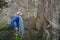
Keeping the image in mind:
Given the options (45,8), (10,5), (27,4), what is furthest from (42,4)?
(10,5)

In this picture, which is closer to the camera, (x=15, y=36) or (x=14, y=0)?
(x=15, y=36)

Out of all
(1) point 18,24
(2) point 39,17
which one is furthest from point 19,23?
(2) point 39,17

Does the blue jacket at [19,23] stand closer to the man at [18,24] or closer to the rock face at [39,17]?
the man at [18,24]

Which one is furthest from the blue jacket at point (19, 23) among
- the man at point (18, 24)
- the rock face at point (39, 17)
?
the rock face at point (39, 17)

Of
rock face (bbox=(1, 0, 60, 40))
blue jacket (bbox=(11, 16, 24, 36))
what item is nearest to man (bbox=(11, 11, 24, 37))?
blue jacket (bbox=(11, 16, 24, 36))

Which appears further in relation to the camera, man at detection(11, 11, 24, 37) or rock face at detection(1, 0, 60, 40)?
rock face at detection(1, 0, 60, 40)

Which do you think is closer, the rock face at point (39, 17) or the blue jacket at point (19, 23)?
the blue jacket at point (19, 23)

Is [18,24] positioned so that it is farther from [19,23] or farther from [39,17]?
[39,17]

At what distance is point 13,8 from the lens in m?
7.57

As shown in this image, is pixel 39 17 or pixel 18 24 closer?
pixel 18 24

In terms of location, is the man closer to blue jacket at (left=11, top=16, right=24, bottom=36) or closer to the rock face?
blue jacket at (left=11, top=16, right=24, bottom=36)

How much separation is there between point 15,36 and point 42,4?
1.29m

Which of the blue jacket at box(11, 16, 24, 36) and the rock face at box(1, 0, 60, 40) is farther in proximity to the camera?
the rock face at box(1, 0, 60, 40)

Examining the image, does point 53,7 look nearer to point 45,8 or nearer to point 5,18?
point 45,8
